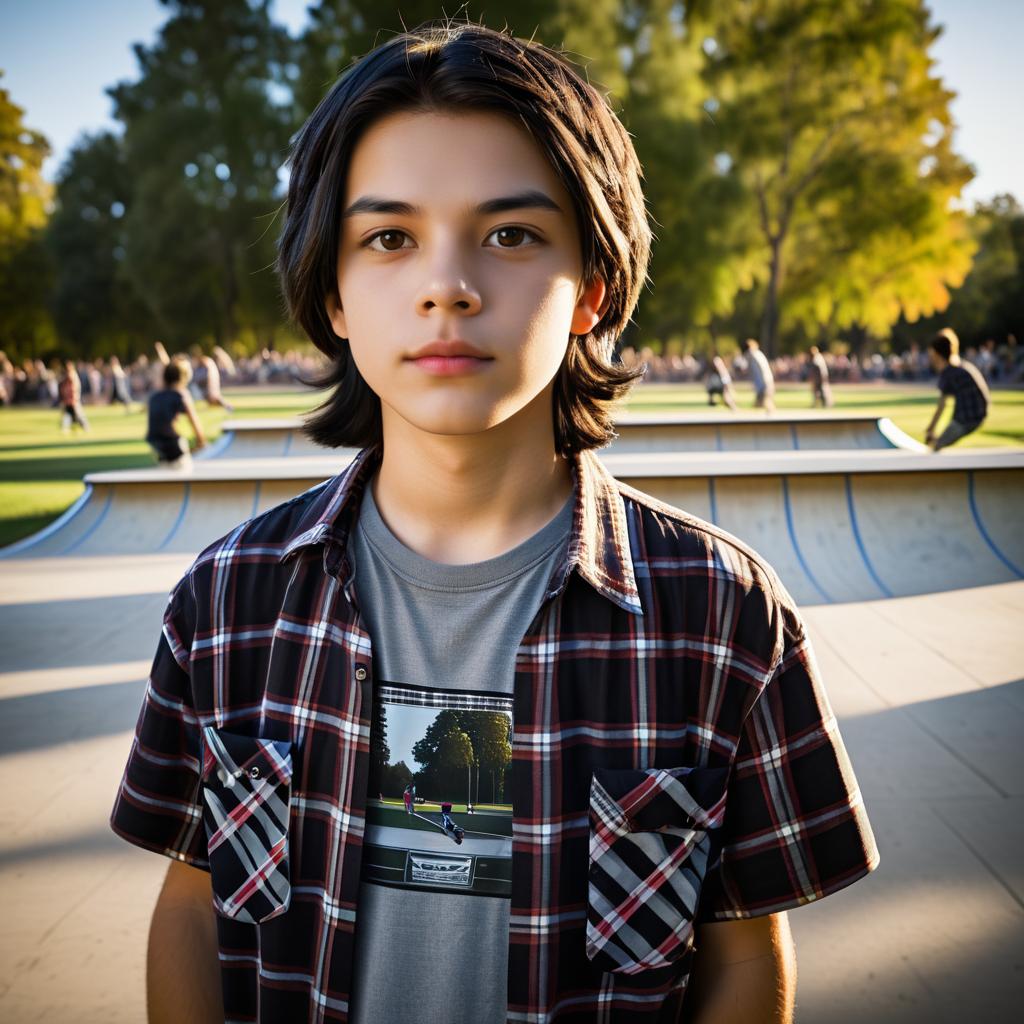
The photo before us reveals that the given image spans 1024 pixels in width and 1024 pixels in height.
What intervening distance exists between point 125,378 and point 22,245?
2422 centimetres

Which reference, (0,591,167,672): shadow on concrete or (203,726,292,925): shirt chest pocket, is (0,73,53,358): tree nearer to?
(0,591,167,672): shadow on concrete

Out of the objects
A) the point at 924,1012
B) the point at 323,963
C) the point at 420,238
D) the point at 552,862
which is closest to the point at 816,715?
the point at 552,862

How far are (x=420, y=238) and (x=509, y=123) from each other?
243 mm

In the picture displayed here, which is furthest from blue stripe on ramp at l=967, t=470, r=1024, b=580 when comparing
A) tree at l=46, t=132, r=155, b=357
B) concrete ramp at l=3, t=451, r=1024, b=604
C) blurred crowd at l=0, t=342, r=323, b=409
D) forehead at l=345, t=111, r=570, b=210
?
tree at l=46, t=132, r=155, b=357

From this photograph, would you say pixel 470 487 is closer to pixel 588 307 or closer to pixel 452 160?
pixel 588 307

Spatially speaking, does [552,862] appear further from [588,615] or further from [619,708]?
[588,615]

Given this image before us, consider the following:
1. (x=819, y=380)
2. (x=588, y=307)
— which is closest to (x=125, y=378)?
(x=819, y=380)

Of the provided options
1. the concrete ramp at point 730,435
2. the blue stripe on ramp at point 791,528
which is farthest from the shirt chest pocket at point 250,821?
the concrete ramp at point 730,435

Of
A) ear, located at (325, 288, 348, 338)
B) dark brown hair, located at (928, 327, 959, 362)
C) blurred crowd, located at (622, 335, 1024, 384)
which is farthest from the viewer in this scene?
blurred crowd, located at (622, 335, 1024, 384)

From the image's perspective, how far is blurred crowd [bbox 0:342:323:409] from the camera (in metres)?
32.3

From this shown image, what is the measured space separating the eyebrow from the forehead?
10 millimetres

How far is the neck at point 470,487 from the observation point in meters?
1.50

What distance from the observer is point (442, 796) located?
1415 mm

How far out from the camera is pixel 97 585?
8.24 metres
